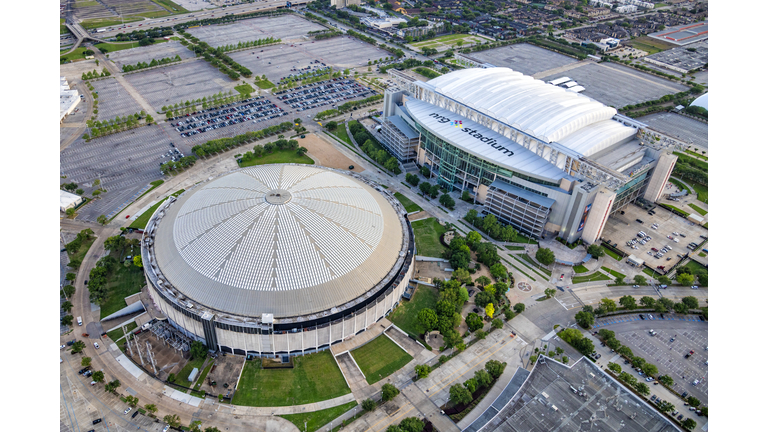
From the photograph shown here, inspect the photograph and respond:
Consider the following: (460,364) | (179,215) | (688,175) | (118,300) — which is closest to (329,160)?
(179,215)

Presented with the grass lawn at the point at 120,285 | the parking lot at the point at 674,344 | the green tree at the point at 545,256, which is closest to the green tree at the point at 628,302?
the parking lot at the point at 674,344

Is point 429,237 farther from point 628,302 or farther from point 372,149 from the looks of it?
point 628,302

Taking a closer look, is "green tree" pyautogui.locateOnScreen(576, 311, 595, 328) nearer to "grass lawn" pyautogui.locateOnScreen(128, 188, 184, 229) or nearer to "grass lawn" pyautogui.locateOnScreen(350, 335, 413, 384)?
"grass lawn" pyautogui.locateOnScreen(350, 335, 413, 384)

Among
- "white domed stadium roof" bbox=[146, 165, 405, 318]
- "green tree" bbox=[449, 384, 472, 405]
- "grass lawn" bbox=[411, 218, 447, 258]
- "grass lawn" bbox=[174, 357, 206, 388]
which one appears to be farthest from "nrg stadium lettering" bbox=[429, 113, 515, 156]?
"grass lawn" bbox=[174, 357, 206, 388]

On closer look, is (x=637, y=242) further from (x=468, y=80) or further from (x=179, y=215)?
(x=179, y=215)

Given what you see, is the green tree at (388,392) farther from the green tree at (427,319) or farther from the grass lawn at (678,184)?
the grass lawn at (678,184)
